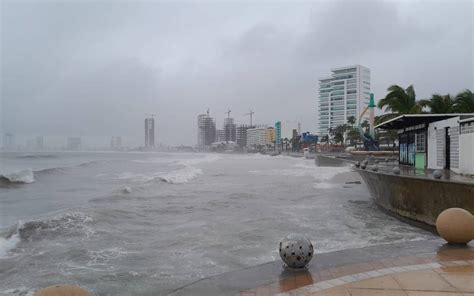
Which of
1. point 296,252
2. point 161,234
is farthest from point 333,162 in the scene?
point 296,252

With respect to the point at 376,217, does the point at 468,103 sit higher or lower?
higher

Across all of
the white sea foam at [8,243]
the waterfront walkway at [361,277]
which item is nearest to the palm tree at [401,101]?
the waterfront walkway at [361,277]

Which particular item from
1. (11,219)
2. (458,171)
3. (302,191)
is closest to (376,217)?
(458,171)

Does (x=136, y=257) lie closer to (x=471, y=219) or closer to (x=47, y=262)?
(x=47, y=262)

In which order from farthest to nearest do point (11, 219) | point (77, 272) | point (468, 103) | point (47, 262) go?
Answer: point (468, 103)
point (11, 219)
point (47, 262)
point (77, 272)

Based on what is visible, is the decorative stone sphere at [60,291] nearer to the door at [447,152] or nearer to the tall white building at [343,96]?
the door at [447,152]

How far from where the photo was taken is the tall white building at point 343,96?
15588 cm

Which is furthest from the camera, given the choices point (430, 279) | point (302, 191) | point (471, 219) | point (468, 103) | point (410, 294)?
point (468, 103)

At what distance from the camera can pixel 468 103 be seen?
34.1 metres

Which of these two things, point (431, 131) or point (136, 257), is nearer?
point (136, 257)

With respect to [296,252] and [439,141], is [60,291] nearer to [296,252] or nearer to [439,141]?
[296,252]

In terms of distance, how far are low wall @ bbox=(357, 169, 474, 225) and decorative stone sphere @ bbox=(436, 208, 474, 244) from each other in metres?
4.06

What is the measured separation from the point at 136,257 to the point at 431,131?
16440mm

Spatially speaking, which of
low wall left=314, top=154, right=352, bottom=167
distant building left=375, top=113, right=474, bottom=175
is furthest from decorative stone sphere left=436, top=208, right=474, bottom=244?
low wall left=314, top=154, right=352, bottom=167
